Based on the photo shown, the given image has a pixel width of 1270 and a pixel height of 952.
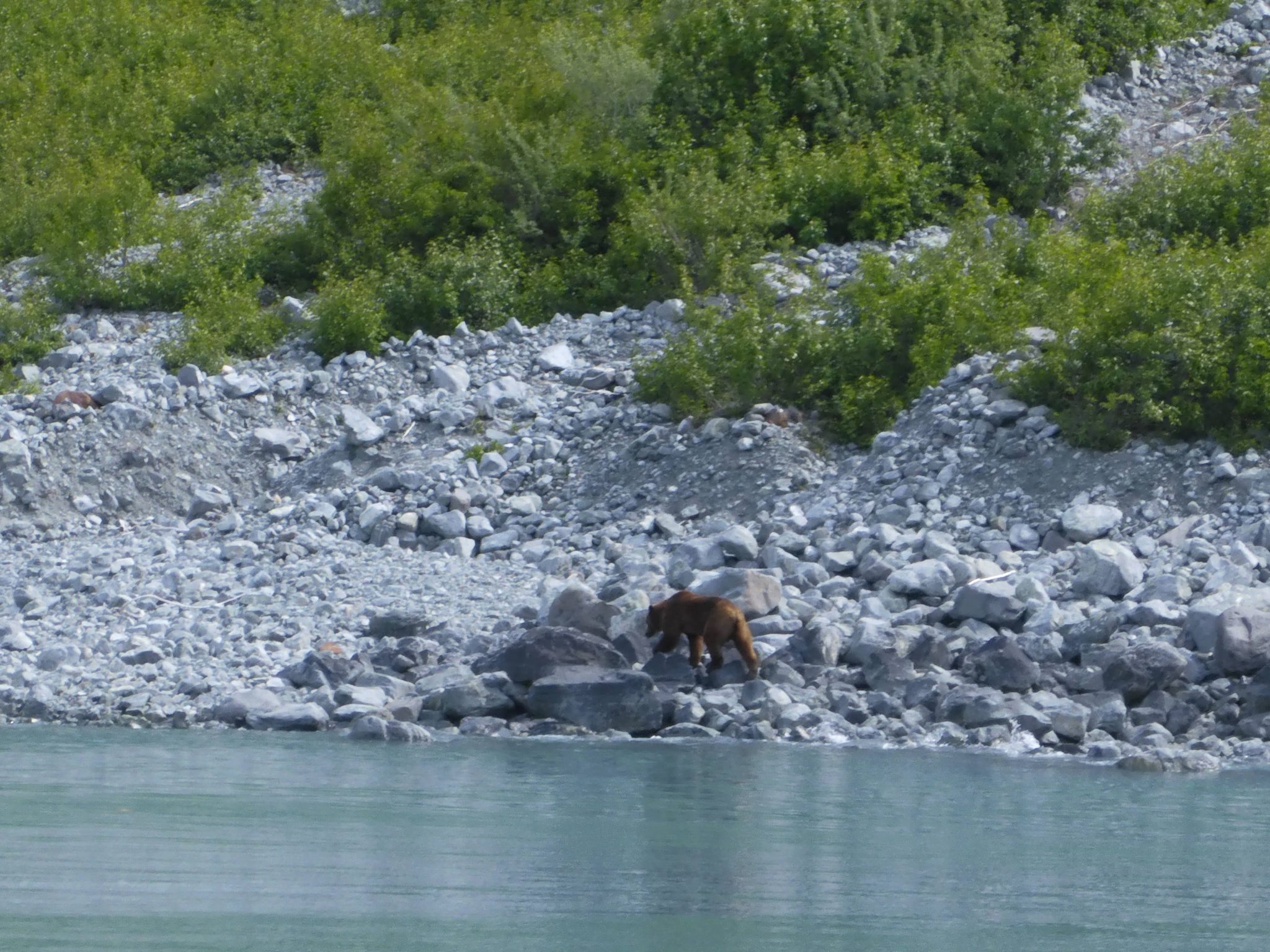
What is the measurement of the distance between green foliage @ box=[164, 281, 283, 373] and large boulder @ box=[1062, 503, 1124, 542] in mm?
9277

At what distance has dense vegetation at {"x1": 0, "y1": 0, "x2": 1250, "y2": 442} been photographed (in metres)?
15.1

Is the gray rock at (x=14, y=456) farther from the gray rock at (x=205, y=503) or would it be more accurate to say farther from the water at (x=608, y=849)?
the water at (x=608, y=849)

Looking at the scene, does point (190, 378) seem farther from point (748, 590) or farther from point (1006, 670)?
point (1006, 670)

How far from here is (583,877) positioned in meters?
6.32

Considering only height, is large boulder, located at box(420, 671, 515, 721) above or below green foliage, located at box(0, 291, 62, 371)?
below

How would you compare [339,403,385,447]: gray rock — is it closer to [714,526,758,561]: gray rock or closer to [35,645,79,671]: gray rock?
[714,526,758,561]: gray rock

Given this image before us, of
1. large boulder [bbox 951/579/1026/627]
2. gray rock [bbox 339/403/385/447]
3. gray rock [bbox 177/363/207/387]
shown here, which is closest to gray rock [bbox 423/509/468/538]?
gray rock [bbox 339/403/385/447]

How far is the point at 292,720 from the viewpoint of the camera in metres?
10.1

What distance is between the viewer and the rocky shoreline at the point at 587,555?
10.1 meters

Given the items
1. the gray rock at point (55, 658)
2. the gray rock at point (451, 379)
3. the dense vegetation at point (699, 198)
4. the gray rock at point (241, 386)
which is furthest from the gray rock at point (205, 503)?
the gray rock at point (55, 658)

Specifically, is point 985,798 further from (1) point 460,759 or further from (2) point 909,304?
(2) point 909,304

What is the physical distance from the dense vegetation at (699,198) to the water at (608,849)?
19.8 ft

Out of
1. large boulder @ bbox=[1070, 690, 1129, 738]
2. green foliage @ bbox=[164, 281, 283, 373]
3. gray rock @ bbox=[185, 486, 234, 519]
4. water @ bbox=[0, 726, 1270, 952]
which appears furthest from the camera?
green foliage @ bbox=[164, 281, 283, 373]

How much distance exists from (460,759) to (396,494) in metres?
6.13
